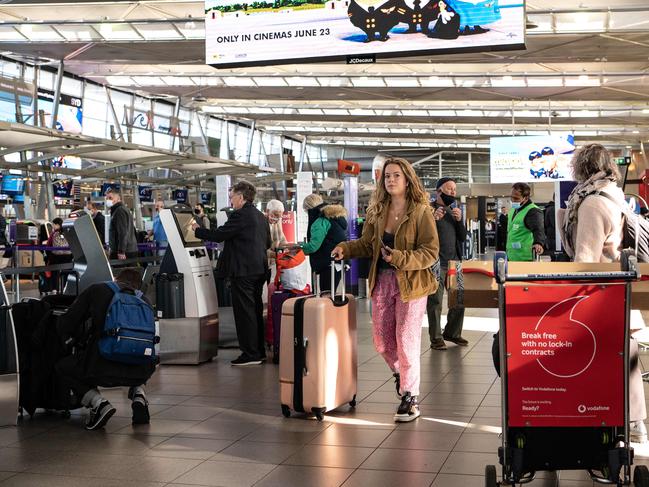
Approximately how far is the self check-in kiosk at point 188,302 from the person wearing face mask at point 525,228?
313cm

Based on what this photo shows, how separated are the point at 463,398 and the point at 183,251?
316 cm

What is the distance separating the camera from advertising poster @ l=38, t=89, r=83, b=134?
63.8 feet

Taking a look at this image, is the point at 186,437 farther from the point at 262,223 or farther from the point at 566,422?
the point at 262,223

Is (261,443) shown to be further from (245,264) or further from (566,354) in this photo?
(245,264)

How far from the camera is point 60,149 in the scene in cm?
1598

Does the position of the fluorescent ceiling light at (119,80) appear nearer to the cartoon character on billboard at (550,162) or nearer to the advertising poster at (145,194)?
the advertising poster at (145,194)

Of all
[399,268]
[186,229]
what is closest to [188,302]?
[186,229]

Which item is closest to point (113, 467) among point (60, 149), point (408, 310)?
point (408, 310)

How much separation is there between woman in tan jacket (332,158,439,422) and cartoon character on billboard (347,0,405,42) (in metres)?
2.44

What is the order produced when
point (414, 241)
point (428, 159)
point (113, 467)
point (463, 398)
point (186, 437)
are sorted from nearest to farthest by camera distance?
point (113, 467), point (186, 437), point (414, 241), point (463, 398), point (428, 159)

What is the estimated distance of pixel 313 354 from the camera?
574 centimetres

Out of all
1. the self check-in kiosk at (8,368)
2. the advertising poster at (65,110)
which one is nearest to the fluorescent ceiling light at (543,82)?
the advertising poster at (65,110)

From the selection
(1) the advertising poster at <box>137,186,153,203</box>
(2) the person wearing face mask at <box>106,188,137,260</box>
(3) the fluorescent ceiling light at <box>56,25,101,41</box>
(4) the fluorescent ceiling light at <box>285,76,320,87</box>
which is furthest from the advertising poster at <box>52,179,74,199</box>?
(2) the person wearing face mask at <box>106,188,137,260</box>

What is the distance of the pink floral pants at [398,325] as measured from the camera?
5691mm
